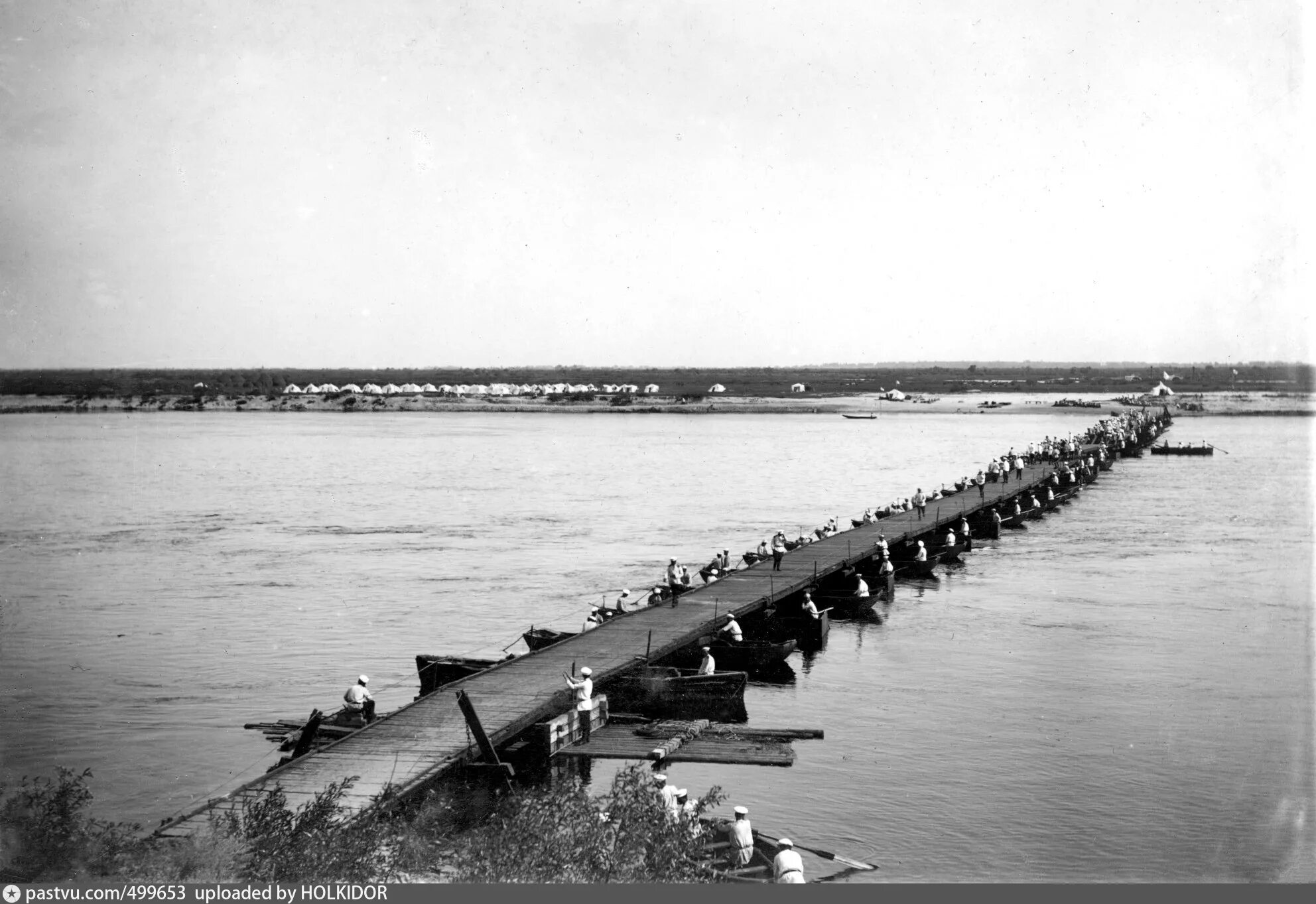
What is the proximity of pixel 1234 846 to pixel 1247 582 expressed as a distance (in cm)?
2550

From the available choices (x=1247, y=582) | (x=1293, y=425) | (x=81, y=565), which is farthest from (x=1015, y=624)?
(x=1293, y=425)

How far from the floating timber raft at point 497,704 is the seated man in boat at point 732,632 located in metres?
0.36

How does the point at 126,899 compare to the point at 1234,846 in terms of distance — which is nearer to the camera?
the point at 126,899

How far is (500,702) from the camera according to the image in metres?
22.9

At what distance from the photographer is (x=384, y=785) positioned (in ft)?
58.5

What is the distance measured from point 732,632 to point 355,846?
16.7m

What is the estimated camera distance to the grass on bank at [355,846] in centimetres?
1403

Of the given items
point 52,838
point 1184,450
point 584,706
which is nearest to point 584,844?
point 52,838

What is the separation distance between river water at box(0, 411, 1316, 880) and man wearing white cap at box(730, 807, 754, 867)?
6.90 ft

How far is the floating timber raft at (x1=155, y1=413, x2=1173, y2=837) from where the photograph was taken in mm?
17812

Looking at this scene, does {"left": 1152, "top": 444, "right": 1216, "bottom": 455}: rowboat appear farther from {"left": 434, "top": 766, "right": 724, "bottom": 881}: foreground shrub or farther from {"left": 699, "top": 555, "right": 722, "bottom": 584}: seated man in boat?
{"left": 434, "top": 766, "right": 724, "bottom": 881}: foreground shrub

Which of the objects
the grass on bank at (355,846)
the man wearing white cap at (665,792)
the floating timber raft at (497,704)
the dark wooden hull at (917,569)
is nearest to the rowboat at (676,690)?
the floating timber raft at (497,704)

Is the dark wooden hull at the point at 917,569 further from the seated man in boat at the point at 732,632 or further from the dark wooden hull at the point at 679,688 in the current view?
the dark wooden hull at the point at 679,688

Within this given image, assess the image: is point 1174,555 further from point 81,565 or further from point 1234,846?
point 81,565
